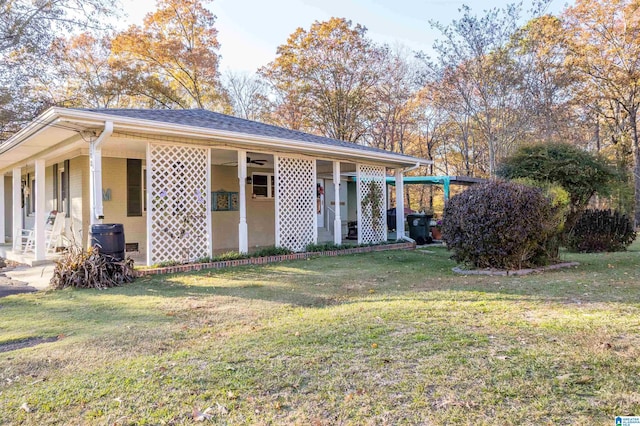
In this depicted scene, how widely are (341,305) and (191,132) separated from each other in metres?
4.59

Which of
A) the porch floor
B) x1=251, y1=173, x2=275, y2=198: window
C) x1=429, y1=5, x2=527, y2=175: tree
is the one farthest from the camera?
x1=429, y1=5, x2=527, y2=175: tree

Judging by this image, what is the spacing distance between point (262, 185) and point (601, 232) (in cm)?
909

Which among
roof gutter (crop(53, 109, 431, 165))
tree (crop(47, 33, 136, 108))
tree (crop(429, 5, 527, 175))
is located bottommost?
roof gutter (crop(53, 109, 431, 165))

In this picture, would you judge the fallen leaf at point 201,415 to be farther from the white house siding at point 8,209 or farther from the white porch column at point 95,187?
the white house siding at point 8,209

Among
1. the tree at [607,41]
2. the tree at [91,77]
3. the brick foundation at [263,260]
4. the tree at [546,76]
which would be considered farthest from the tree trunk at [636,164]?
the tree at [91,77]

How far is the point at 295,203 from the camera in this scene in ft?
32.5

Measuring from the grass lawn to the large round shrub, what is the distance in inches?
47.0

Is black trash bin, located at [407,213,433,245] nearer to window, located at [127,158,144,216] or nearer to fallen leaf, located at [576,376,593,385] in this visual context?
window, located at [127,158,144,216]

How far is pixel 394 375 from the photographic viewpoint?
271 centimetres

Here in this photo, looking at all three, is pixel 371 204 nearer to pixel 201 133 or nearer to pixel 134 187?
pixel 201 133

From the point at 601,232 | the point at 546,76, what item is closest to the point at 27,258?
the point at 601,232

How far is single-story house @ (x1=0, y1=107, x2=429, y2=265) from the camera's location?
7430mm

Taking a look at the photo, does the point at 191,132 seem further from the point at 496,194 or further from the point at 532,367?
the point at 532,367

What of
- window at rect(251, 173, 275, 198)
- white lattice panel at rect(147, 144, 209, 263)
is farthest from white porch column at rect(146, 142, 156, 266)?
window at rect(251, 173, 275, 198)
